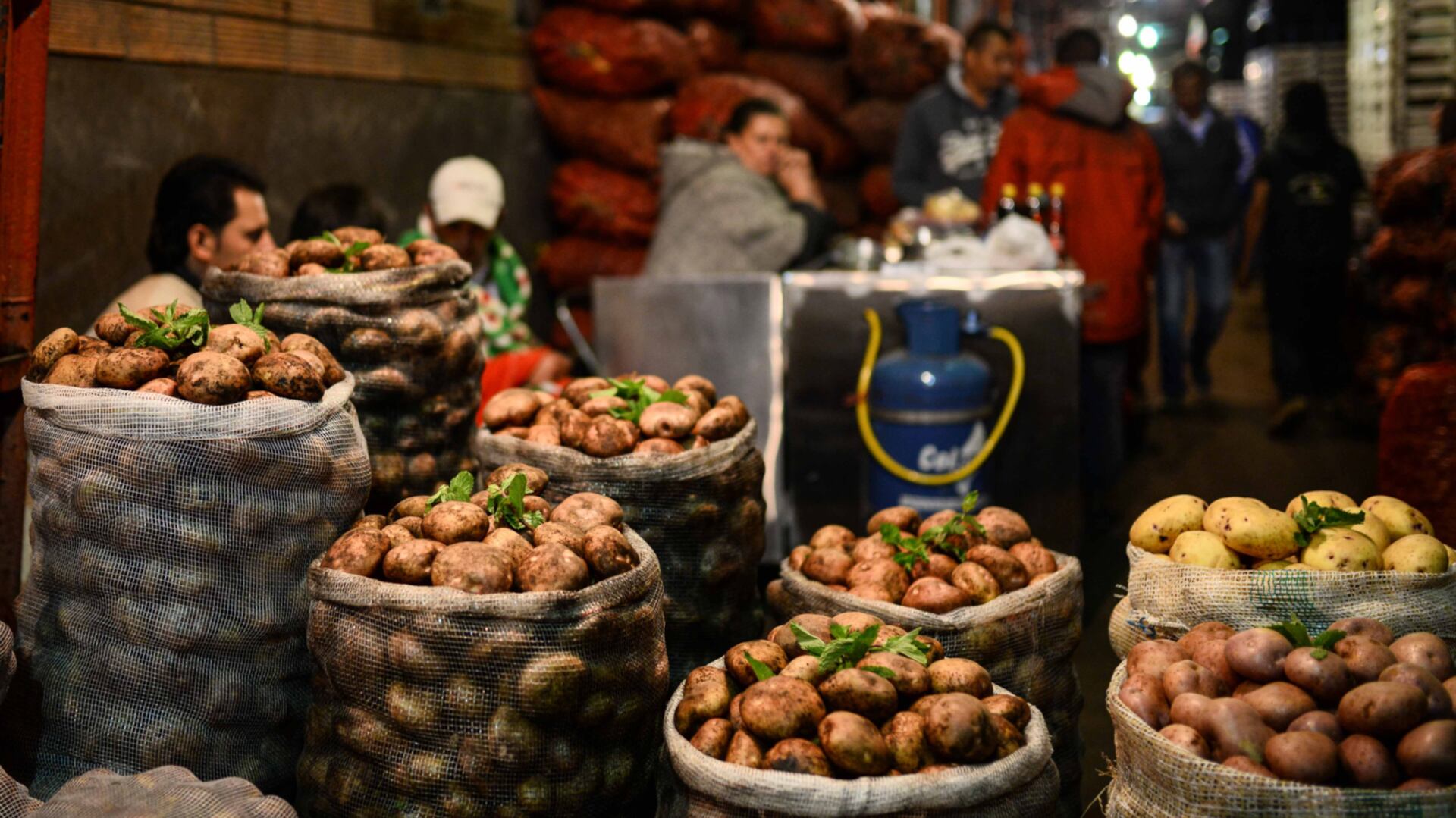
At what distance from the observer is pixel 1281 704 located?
2.13 m

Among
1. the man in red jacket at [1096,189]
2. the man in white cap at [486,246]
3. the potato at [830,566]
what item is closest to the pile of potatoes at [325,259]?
the potato at [830,566]

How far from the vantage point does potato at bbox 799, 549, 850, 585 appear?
2.94m

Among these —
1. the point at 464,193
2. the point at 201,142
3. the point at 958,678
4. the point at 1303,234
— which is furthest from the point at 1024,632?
the point at 1303,234

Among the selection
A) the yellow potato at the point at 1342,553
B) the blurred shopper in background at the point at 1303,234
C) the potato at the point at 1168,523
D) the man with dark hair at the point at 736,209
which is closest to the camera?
the yellow potato at the point at 1342,553

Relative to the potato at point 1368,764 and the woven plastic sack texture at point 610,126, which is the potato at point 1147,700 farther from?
the woven plastic sack texture at point 610,126

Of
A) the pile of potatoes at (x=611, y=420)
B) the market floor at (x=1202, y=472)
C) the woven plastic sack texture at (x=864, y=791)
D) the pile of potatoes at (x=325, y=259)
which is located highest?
the pile of potatoes at (x=325, y=259)

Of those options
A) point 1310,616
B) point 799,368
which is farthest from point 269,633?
point 799,368

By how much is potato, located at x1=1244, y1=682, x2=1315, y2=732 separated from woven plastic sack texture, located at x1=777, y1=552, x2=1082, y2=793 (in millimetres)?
636

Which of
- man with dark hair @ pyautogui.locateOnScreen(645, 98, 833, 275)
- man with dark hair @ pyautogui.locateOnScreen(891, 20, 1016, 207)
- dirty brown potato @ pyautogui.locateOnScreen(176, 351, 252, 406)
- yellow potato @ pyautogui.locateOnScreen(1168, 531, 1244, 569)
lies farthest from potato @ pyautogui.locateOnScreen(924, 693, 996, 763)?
man with dark hair @ pyautogui.locateOnScreen(891, 20, 1016, 207)

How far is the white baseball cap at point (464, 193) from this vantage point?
16.1 ft

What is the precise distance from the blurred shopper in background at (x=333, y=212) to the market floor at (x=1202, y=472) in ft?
9.91

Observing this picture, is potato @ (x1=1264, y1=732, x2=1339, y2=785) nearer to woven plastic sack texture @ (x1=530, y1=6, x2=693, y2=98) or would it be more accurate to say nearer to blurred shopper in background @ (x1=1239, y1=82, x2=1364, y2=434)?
woven plastic sack texture @ (x1=530, y1=6, x2=693, y2=98)

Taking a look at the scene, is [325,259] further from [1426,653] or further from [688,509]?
[1426,653]

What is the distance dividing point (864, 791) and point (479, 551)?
83 cm
